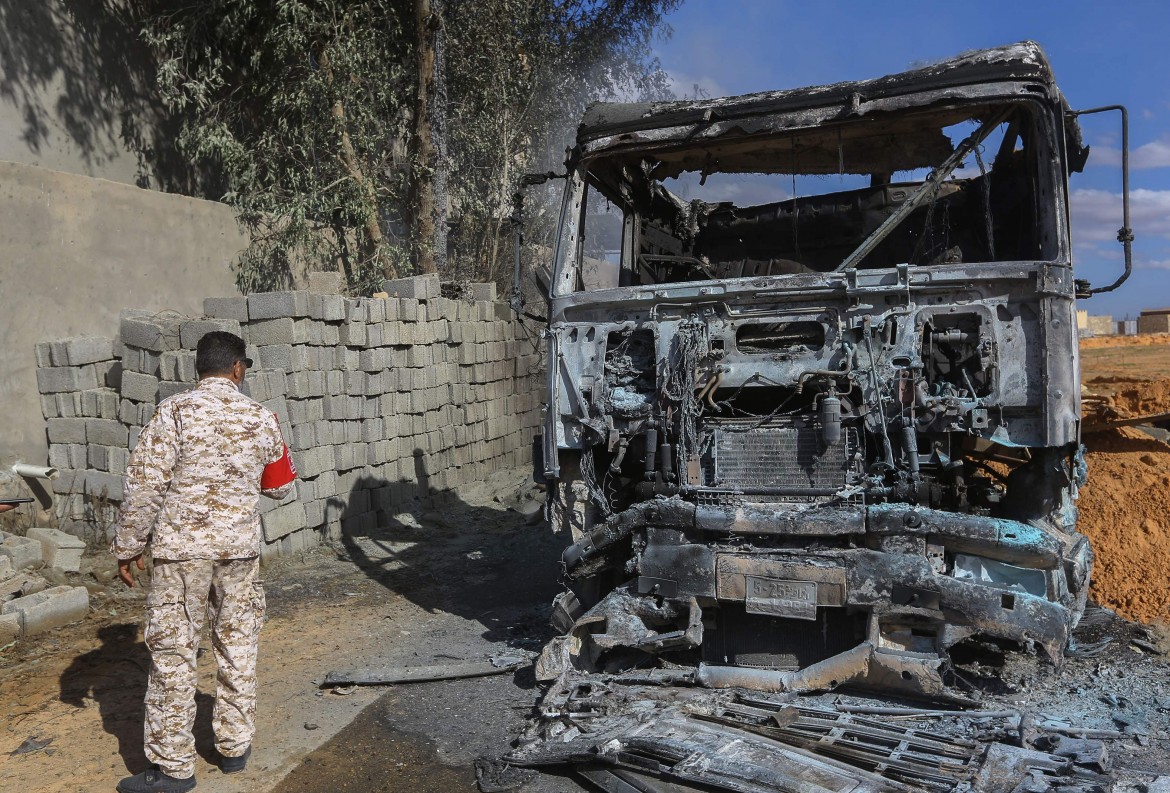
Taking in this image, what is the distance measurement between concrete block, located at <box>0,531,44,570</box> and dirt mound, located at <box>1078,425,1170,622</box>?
7028 millimetres

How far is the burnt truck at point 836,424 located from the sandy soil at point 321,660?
0.82m

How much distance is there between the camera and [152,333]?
730 centimetres

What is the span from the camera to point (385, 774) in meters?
3.90

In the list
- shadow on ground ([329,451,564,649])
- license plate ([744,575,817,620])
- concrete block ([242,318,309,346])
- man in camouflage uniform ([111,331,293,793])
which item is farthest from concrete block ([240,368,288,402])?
license plate ([744,575,817,620])

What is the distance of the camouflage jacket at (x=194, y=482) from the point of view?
3756 millimetres

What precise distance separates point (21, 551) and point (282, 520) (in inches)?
70.5

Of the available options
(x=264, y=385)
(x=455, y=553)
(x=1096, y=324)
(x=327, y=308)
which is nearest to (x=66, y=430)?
(x=264, y=385)

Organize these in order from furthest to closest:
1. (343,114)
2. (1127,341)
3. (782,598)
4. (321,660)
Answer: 1. (1127,341)
2. (343,114)
3. (321,660)
4. (782,598)

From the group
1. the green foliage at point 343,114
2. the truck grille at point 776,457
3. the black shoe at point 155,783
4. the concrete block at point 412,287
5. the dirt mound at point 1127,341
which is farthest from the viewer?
the dirt mound at point 1127,341

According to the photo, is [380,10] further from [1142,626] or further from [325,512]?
[1142,626]

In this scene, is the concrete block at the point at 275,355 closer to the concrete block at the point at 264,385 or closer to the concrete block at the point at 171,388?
the concrete block at the point at 264,385

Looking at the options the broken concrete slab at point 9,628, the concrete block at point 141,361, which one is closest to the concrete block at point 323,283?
the concrete block at point 141,361

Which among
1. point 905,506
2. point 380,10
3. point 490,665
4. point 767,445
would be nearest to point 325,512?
point 490,665

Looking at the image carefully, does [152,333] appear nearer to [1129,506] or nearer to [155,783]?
[155,783]
